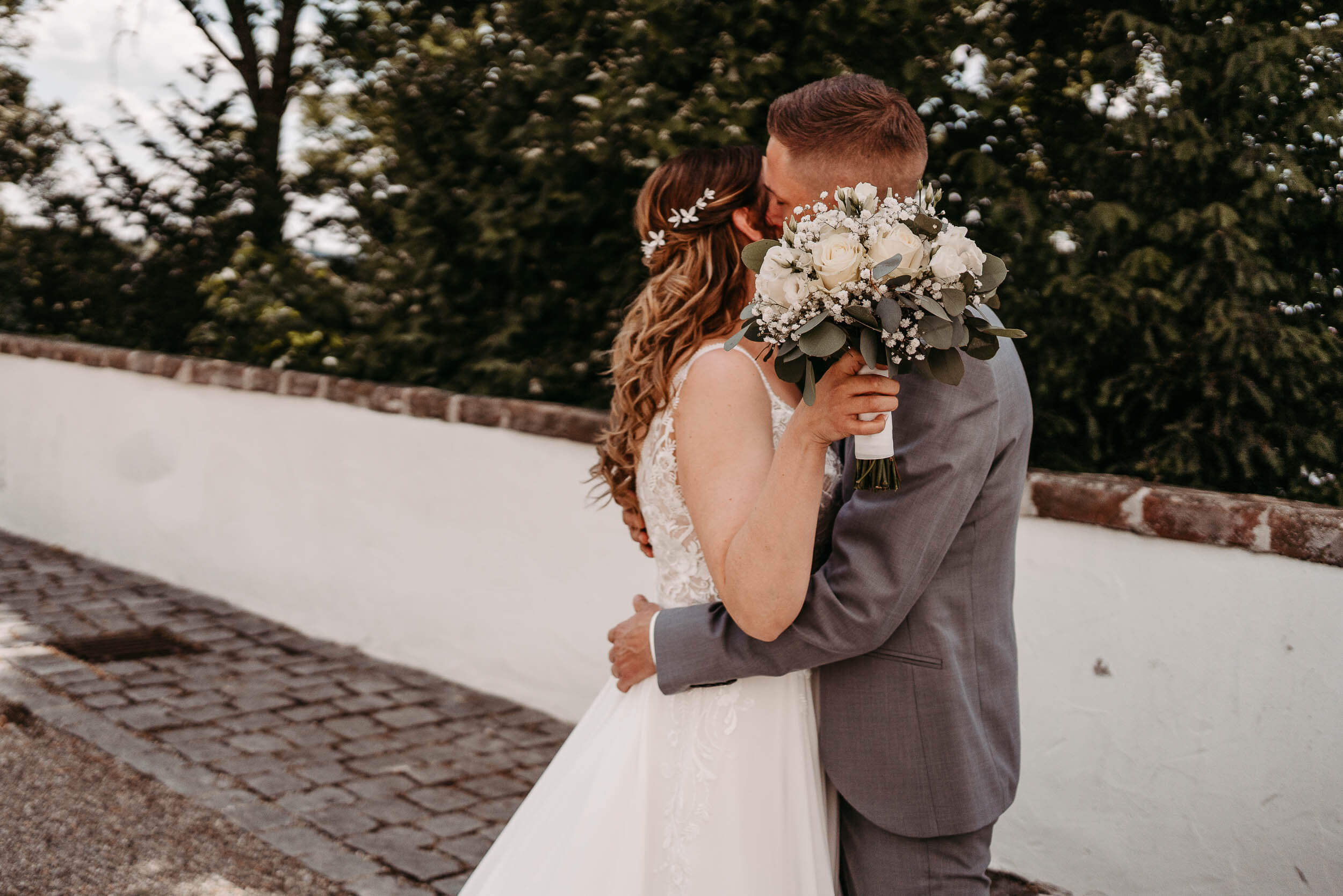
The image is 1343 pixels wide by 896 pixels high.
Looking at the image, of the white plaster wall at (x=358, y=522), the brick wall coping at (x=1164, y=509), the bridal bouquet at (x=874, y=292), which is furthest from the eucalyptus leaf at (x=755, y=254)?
the white plaster wall at (x=358, y=522)

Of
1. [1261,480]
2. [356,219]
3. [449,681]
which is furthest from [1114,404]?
[356,219]

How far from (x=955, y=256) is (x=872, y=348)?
174mm

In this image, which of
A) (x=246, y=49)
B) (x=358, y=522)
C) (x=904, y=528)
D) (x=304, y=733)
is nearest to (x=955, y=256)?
(x=904, y=528)

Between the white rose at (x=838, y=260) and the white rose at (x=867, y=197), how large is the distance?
85 mm

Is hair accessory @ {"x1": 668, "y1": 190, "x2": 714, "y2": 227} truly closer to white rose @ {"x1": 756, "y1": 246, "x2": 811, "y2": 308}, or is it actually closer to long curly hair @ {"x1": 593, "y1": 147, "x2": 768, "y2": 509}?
long curly hair @ {"x1": 593, "y1": 147, "x2": 768, "y2": 509}

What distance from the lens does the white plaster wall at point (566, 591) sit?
3.10 meters

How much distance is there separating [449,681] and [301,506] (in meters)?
1.47

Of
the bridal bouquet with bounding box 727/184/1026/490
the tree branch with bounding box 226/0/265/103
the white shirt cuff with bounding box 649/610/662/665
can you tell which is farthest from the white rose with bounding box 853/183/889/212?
the tree branch with bounding box 226/0/265/103

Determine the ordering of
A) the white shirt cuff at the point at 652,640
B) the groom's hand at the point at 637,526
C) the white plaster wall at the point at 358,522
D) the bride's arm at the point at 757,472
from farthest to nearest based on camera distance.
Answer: the white plaster wall at the point at 358,522 → the groom's hand at the point at 637,526 → the white shirt cuff at the point at 652,640 → the bride's arm at the point at 757,472

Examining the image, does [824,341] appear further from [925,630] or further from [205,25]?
[205,25]

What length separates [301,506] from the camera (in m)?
6.31

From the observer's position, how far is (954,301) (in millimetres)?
1526

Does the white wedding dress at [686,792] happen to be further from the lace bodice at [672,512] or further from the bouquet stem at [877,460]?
the bouquet stem at [877,460]

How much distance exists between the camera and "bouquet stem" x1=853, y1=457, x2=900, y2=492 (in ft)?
5.49
